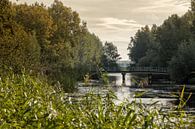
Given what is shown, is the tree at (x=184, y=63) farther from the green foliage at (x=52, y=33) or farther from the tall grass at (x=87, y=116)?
the tall grass at (x=87, y=116)

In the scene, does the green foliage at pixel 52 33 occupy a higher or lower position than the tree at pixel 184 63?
higher

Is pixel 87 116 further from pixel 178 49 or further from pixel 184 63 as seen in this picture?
pixel 178 49

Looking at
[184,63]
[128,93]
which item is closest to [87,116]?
[128,93]

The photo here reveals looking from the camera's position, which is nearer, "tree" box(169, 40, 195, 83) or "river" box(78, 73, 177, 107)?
"river" box(78, 73, 177, 107)

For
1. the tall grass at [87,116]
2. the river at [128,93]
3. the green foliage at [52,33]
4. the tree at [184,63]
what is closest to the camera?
the tall grass at [87,116]

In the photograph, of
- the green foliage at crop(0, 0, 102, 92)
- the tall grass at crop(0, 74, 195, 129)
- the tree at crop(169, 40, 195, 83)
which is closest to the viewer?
the tall grass at crop(0, 74, 195, 129)

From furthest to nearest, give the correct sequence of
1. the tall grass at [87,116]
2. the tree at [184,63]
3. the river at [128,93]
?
1. the tree at [184,63]
2. the river at [128,93]
3. the tall grass at [87,116]

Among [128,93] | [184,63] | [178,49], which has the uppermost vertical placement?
[178,49]

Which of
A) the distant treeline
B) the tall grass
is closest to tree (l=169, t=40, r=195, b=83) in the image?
the distant treeline

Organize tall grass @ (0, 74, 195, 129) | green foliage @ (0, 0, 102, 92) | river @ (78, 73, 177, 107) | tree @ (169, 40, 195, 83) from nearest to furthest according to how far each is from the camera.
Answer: tall grass @ (0, 74, 195, 129) < river @ (78, 73, 177, 107) < green foliage @ (0, 0, 102, 92) < tree @ (169, 40, 195, 83)

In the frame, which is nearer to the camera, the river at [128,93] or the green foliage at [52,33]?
the river at [128,93]

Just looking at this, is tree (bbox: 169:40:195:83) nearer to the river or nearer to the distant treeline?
the distant treeline

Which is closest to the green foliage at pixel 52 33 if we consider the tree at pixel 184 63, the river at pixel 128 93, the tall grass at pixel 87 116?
the tree at pixel 184 63

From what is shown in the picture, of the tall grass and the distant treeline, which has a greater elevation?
the distant treeline
